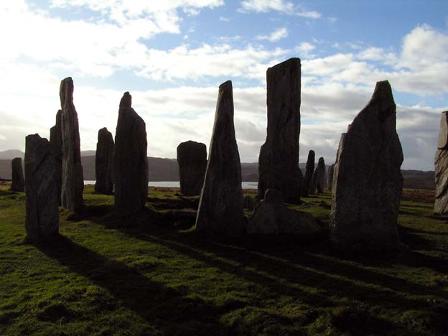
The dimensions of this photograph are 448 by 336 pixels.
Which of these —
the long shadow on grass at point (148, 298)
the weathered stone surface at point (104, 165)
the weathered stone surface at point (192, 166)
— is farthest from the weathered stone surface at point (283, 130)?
the long shadow on grass at point (148, 298)

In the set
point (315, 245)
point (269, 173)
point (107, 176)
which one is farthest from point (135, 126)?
point (107, 176)

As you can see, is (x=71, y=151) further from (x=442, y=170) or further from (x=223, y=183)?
(x=442, y=170)

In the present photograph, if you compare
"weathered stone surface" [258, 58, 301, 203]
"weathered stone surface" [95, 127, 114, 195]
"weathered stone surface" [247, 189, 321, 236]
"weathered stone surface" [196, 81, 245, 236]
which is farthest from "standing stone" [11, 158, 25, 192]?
"weathered stone surface" [247, 189, 321, 236]

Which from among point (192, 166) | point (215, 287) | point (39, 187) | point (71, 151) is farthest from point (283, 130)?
point (215, 287)

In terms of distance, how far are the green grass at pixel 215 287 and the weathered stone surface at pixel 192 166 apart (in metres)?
14.3

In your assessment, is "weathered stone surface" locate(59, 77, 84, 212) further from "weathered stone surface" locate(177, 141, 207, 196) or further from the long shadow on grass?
the long shadow on grass

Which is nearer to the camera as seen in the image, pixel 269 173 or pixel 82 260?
pixel 82 260

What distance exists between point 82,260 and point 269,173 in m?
14.3

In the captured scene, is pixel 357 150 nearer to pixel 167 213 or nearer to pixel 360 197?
pixel 360 197

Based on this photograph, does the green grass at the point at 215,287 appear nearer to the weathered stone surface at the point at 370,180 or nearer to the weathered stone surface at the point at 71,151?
the weathered stone surface at the point at 370,180

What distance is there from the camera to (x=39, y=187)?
58.2 feet

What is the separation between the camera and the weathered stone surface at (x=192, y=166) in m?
32.9

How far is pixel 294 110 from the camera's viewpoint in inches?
1065

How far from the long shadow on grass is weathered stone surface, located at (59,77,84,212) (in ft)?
30.8
